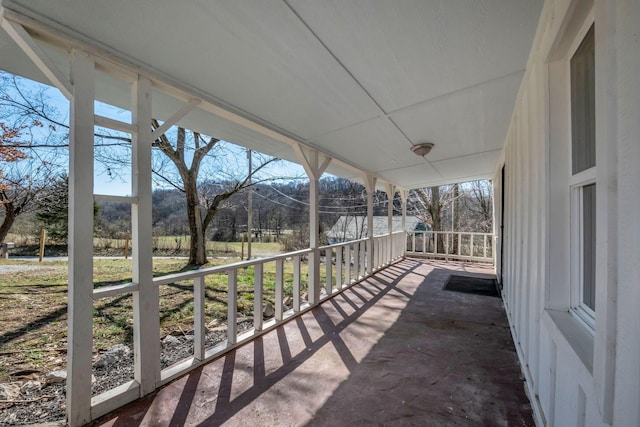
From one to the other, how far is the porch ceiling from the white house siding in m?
0.31

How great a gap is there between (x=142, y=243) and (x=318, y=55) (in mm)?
1830

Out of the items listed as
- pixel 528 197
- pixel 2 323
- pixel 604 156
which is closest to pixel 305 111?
pixel 528 197

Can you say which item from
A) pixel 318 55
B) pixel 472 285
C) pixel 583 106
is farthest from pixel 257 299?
pixel 472 285

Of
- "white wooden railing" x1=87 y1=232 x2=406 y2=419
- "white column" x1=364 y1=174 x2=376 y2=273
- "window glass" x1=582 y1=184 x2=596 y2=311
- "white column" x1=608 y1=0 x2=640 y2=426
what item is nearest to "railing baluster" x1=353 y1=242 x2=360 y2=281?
"white wooden railing" x1=87 y1=232 x2=406 y2=419

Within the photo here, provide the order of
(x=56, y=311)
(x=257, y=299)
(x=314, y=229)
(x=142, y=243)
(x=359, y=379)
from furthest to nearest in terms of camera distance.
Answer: (x=314, y=229) → (x=56, y=311) → (x=257, y=299) → (x=359, y=379) → (x=142, y=243)

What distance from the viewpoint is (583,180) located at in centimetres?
122

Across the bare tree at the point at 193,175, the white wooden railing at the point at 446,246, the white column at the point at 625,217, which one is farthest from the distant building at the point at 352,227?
the white column at the point at 625,217

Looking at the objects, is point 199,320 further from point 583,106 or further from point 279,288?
point 583,106

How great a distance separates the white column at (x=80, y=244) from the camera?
1.58 meters

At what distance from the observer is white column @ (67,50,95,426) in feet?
5.18

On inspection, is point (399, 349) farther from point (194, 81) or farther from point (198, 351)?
point (194, 81)

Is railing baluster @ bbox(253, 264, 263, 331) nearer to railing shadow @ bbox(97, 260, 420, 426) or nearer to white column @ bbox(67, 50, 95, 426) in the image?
railing shadow @ bbox(97, 260, 420, 426)

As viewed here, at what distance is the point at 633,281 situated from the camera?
630mm

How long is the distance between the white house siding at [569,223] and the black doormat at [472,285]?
8.57ft
